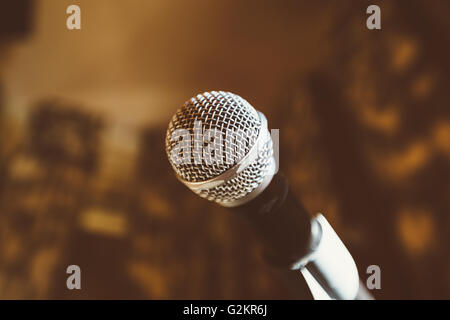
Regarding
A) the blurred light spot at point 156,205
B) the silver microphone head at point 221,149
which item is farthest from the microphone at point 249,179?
the blurred light spot at point 156,205

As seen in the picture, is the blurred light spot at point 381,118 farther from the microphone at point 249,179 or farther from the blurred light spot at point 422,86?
the microphone at point 249,179

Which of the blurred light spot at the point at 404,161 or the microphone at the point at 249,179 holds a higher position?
the microphone at the point at 249,179

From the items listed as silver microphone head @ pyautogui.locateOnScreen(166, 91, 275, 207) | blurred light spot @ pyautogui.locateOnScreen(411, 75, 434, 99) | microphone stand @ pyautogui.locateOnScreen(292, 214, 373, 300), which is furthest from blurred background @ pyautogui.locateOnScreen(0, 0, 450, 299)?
silver microphone head @ pyautogui.locateOnScreen(166, 91, 275, 207)

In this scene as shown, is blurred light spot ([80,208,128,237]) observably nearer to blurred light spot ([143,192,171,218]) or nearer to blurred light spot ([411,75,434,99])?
blurred light spot ([143,192,171,218])

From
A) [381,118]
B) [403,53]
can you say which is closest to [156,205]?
[381,118]

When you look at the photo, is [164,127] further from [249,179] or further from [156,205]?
[249,179]

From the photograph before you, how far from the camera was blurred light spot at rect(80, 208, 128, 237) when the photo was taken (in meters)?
2.13

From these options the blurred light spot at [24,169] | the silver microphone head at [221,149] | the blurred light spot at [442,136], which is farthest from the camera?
the blurred light spot at [24,169]

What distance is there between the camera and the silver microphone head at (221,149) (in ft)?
1.13

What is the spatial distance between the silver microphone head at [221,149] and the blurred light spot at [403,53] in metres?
0.96

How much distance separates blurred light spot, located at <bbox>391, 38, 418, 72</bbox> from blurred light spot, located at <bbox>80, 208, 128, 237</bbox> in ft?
5.63

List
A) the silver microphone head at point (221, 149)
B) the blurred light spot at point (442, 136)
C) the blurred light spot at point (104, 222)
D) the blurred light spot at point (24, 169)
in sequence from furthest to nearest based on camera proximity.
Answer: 1. the blurred light spot at point (104, 222)
2. the blurred light spot at point (24, 169)
3. the blurred light spot at point (442, 136)
4. the silver microphone head at point (221, 149)

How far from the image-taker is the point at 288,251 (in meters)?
0.38

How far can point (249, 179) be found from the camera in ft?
1.16
